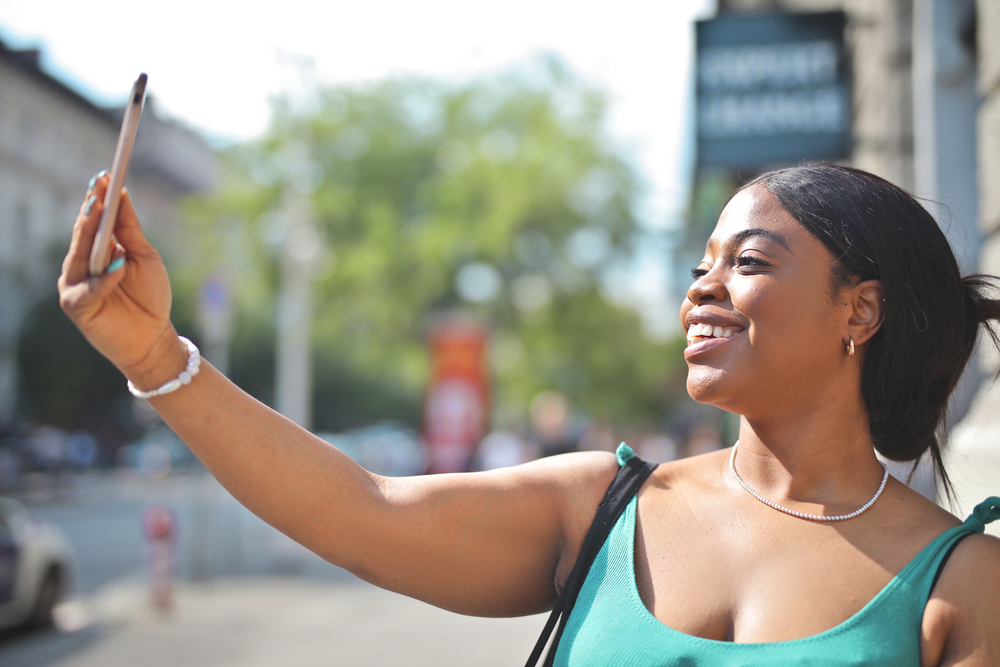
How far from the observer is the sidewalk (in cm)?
721

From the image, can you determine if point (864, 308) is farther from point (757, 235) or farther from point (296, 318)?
point (296, 318)

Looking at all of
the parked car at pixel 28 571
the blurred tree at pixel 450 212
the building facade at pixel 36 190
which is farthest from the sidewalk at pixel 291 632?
the blurred tree at pixel 450 212

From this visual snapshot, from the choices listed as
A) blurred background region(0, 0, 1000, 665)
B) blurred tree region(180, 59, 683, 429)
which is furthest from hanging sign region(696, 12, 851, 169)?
blurred tree region(180, 59, 683, 429)

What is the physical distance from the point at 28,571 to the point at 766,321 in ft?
28.8

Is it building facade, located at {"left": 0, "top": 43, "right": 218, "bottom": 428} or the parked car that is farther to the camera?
building facade, located at {"left": 0, "top": 43, "right": 218, "bottom": 428}

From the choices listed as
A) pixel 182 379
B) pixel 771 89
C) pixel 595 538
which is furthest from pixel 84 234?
pixel 771 89

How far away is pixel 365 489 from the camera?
1.83 metres

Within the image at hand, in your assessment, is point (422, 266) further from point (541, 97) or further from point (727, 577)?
point (727, 577)

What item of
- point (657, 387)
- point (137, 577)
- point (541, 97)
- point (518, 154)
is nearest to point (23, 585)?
point (137, 577)

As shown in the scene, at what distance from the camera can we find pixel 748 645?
163 centimetres

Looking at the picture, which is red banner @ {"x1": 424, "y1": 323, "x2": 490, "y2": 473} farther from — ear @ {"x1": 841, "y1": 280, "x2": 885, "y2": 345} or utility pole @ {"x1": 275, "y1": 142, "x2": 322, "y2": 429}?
ear @ {"x1": 841, "y1": 280, "x2": 885, "y2": 345}

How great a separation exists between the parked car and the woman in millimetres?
7980

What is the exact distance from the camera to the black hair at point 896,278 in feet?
6.14

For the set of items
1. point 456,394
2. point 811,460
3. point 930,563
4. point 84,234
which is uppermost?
point 84,234
